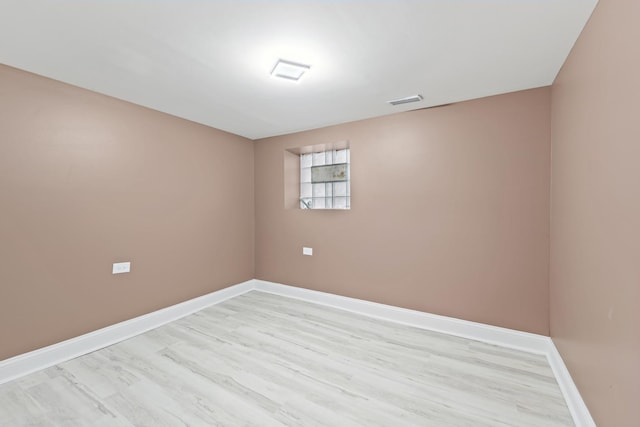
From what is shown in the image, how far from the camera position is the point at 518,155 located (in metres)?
2.42

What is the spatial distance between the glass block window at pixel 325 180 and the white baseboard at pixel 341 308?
1.26 meters

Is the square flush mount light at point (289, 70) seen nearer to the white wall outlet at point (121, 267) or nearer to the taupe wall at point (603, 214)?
the taupe wall at point (603, 214)

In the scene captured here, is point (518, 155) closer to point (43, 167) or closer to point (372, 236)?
point (372, 236)

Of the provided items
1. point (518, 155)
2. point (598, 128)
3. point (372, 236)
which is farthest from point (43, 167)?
point (518, 155)

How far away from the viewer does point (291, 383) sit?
1948mm

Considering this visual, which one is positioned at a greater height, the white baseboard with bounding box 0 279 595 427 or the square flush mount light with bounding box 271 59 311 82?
the square flush mount light with bounding box 271 59 311 82

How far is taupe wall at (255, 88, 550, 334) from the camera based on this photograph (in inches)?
93.7

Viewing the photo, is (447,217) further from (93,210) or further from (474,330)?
(93,210)

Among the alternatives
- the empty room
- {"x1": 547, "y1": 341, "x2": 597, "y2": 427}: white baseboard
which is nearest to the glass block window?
the empty room

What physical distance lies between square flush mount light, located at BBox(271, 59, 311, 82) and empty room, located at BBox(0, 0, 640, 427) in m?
0.02

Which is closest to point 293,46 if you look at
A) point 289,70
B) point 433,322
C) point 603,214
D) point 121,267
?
point 289,70

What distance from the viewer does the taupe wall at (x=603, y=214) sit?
1.08 meters

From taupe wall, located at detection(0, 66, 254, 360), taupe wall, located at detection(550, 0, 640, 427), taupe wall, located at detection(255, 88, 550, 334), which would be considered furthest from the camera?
taupe wall, located at detection(255, 88, 550, 334)

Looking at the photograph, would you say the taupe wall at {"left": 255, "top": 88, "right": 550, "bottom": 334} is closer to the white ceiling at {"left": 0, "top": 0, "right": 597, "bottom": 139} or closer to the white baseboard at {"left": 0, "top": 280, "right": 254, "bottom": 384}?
the white ceiling at {"left": 0, "top": 0, "right": 597, "bottom": 139}
